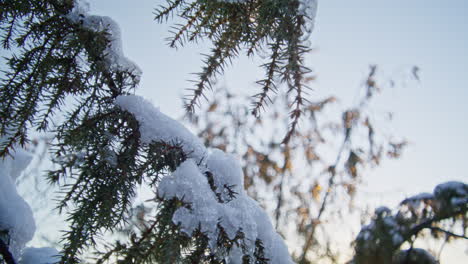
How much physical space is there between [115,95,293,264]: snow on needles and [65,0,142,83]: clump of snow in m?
0.16

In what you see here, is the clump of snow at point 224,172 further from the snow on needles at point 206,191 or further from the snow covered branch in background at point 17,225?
the snow covered branch in background at point 17,225

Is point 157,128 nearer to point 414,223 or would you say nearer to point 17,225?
point 17,225

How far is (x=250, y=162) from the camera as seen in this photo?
5.68 meters

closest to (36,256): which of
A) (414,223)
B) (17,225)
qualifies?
(17,225)

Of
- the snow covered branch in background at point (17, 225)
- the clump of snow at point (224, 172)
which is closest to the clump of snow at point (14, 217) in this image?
the snow covered branch in background at point (17, 225)

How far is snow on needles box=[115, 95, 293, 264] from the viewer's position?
22.9 inches

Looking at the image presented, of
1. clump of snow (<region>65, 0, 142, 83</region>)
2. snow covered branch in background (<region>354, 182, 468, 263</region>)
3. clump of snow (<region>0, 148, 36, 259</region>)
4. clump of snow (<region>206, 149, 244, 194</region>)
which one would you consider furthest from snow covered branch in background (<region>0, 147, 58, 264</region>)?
snow covered branch in background (<region>354, 182, 468, 263</region>)

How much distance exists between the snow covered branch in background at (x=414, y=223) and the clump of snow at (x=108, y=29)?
6.72 ft

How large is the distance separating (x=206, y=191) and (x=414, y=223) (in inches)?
80.3

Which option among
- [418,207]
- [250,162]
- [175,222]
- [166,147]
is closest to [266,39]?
[166,147]

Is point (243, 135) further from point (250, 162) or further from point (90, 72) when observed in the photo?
point (90, 72)

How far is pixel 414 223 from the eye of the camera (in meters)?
1.96

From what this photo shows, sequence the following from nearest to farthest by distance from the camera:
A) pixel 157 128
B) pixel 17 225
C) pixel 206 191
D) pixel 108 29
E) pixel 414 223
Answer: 1. pixel 206 191
2. pixel 157 128
3. pixel 108 29
4. pixel 17 225
5. pixel 414 223

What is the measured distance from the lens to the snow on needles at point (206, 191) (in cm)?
58
